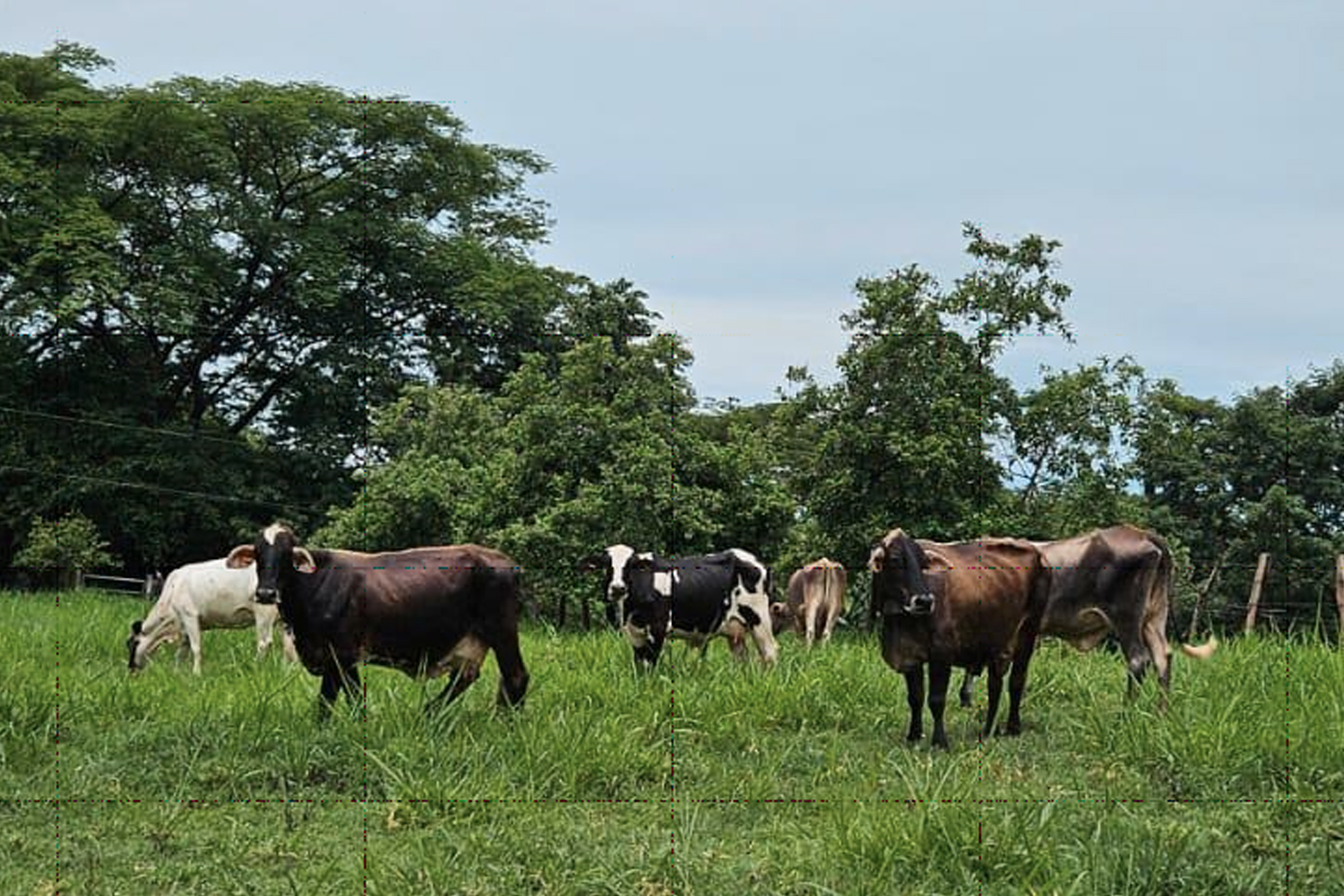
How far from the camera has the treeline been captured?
1866 centimetres

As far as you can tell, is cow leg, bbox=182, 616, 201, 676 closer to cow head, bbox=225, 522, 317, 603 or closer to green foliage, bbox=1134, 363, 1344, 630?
cow head, bbox=225, 522, 317, 603

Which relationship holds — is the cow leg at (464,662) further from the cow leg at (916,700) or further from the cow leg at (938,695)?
the cow leg at (938,695)

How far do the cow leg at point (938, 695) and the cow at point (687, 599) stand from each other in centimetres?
295

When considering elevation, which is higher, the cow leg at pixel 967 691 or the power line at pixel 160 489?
the power line at pixel 160 489

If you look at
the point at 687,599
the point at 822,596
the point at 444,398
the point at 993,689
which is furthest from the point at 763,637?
the point at 444,398

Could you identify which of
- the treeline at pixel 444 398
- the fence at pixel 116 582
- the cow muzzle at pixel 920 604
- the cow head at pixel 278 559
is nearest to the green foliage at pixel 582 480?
the treeline at pixel 444 398

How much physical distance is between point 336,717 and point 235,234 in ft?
71.5

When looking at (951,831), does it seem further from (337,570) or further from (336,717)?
(337,570)

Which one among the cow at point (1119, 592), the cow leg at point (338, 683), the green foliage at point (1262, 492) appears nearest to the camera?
the cow leg at point (338, 683)

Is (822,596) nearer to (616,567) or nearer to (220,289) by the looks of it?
(616,567)

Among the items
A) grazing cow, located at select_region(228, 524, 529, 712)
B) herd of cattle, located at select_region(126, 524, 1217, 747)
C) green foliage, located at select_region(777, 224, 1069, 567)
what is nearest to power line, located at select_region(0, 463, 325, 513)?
green foliage, located at select_region(777, 224, 1069, 567)

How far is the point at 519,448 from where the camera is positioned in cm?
1925

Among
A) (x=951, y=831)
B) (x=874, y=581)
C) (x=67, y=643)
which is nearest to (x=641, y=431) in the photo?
(x=67, y=643)

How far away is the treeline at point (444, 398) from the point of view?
18.7m
